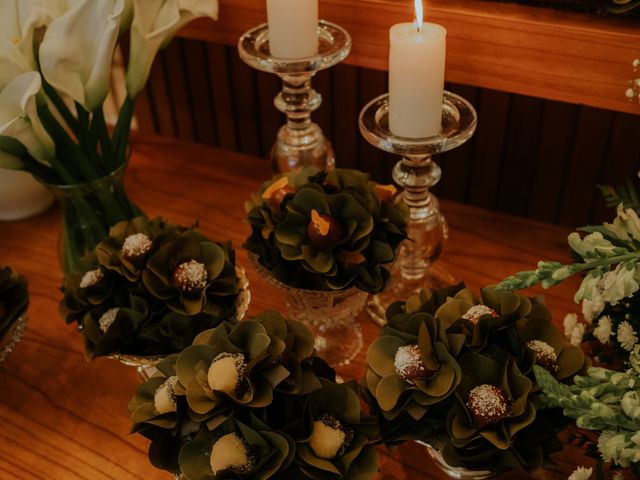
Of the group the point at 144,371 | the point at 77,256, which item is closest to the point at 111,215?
the point at 77,256

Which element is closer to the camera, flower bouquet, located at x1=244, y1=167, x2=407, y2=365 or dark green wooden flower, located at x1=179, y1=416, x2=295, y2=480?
dark green wooden flower, located at x1=179, y1=416, x2=295, y2=480

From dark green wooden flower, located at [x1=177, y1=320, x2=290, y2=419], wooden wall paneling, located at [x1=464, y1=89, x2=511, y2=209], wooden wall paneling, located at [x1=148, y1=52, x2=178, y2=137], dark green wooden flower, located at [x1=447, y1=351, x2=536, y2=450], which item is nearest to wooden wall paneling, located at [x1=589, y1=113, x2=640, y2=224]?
wooden wall paneling, located at [x1=464, y1=89, x2=511, y2=209]

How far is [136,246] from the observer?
1.89ft

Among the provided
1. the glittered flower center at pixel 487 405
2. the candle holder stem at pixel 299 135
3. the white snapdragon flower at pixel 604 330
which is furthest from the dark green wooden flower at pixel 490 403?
the candle holder stem at pixel 299 135

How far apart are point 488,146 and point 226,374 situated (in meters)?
0.46

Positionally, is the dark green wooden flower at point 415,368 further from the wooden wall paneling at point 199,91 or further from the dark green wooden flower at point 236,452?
the wooden wall paneling at point 199,91

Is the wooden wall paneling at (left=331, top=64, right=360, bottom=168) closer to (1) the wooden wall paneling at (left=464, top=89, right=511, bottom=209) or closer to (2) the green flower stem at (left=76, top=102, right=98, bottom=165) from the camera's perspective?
(1) the wooden wall paneling at (left=464, top=89, right=511, bottom=209)

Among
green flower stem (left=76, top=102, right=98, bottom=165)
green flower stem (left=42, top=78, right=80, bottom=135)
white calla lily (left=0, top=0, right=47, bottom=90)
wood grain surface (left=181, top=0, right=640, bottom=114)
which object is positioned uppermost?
white calla lily (left=0, top=0, right=47, bottom=90)

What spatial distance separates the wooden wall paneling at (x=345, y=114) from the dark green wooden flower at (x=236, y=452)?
467 mm

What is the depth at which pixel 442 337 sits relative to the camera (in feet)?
1.59

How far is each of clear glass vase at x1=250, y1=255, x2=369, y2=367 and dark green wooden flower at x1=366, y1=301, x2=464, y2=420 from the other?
3.5 inches

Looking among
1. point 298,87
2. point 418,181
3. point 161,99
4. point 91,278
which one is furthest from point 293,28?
point 161,99

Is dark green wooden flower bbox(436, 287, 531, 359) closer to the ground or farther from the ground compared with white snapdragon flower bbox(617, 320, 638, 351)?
farther from the ground

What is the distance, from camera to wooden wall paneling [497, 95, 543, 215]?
0.73 metres
